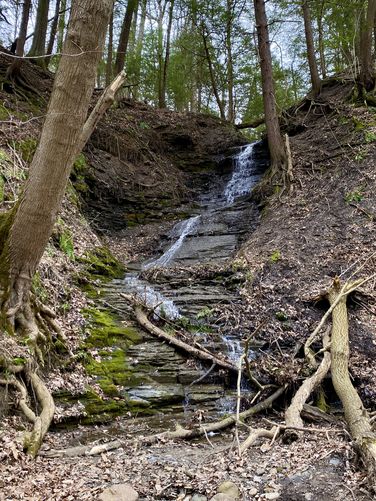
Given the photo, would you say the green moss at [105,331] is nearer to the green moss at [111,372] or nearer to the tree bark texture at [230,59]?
the green moss at [111,372]

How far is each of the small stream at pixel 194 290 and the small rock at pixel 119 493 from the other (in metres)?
2.10

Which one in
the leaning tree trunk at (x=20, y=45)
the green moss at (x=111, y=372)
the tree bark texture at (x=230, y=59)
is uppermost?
the tree bark texture at (x=230, y=59)

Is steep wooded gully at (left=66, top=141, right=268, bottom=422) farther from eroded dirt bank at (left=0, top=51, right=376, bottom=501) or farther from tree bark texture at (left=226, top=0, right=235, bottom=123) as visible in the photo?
tree bark texture at (left=226, top=0, right=235, bottom=123)

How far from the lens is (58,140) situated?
4.60m

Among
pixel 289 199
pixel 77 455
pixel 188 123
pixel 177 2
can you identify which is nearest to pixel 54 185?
pixel 77 455

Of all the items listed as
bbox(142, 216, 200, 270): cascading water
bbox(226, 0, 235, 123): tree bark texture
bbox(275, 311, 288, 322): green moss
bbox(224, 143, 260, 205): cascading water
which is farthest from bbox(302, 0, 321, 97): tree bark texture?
bbox(275, 311, 288, 322): green moss

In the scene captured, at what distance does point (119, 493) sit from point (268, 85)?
11.7 meters

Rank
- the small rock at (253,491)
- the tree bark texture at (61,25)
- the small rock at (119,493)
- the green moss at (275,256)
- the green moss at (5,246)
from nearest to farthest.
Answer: the small rock at (119,493) → the small rock at (253,491) → the green moss at (5,246) → the green moss at (275,256) → the tree bark texture at (61,25)

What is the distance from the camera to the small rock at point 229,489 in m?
3.41

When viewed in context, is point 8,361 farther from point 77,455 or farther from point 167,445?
point 167,445

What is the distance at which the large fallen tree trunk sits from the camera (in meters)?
3.64

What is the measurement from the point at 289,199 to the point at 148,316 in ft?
19.0

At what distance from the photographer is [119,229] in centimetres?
1294

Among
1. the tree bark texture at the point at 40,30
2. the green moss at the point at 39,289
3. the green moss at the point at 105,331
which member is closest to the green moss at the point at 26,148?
the green moss at the point at 39,289
